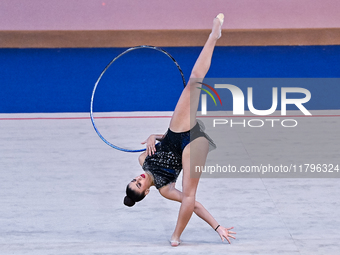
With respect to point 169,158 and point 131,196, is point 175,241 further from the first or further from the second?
point 169,158

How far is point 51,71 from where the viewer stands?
227 inches

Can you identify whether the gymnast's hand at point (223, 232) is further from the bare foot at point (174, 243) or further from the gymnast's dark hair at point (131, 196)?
the gymnast's dark hair at point (131, 196)

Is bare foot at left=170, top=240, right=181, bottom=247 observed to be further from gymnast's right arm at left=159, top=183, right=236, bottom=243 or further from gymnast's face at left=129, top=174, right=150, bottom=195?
gymnast's face at left=129, top=174, right=150, bottom=195

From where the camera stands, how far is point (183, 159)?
9.52 feet

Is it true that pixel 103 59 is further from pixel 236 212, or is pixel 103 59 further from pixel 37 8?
pixel 236 212

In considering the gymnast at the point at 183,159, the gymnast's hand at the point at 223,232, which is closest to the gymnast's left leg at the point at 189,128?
the gymnast at the point at 183,159

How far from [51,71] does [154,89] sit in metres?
1.26

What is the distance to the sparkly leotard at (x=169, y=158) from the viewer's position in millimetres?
2930

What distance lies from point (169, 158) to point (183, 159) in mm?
128

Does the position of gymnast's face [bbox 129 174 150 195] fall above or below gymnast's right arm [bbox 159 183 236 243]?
above

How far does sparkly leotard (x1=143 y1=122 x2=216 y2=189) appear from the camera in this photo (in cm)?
293

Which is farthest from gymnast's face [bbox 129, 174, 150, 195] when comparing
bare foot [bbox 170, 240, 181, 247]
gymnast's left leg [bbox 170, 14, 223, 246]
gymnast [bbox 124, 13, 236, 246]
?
bare foot [bbox 170, 240, 181, 247]

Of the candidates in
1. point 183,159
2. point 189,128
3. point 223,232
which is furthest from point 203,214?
point 189,128

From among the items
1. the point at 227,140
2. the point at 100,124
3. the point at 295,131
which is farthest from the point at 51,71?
the point at 295,131
